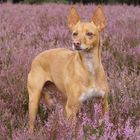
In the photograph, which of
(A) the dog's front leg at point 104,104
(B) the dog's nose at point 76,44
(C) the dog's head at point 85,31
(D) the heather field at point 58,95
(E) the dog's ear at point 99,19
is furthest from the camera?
(E) the dog's ear at point 99,19

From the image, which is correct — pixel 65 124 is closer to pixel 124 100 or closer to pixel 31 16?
pixel 124 100

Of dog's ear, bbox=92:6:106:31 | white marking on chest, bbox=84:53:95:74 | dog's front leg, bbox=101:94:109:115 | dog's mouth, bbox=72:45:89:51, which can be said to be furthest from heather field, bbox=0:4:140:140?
dog's ear, bbox=92:6:106:31

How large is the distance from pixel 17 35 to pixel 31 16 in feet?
11.5

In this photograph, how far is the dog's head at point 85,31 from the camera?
4328 millimetres

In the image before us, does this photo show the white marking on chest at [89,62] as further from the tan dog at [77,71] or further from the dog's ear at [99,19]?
the dog's ear at [99,19]

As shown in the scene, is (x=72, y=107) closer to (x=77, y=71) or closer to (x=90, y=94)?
(x=90, y=94)

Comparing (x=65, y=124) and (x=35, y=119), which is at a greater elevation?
(x=65, y=124)

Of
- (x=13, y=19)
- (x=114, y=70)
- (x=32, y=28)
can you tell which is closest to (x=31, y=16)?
(x=13, y=19)

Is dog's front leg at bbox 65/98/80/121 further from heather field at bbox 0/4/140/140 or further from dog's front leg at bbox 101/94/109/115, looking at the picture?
dog's front leg at bbox 101/94/109/115

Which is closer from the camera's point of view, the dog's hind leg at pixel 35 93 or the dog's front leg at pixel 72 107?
the dog's front leg at pixel 72 107

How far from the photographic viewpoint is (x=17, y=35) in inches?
369

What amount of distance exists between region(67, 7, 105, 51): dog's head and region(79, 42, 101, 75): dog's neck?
3.2 inches

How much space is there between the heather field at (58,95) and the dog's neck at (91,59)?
0.97 ft

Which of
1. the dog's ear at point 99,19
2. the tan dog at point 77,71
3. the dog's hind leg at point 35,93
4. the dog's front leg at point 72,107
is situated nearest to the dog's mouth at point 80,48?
the tan dog at point 77,71
